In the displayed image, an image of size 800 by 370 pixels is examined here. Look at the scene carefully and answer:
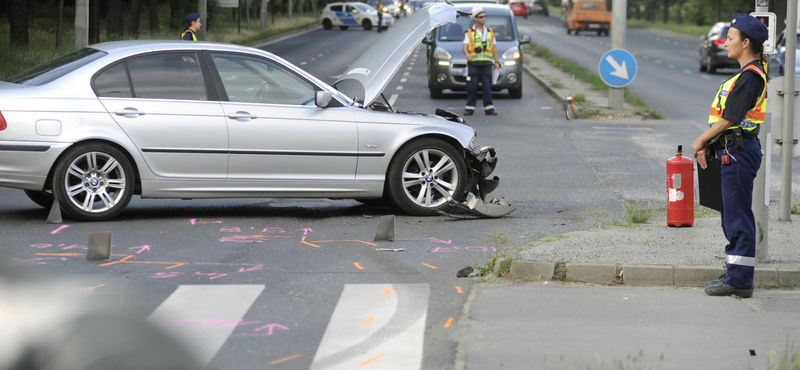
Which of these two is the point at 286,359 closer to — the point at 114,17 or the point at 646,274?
the point at 646,274

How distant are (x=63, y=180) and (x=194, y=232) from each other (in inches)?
45.0

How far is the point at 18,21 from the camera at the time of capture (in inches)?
1070

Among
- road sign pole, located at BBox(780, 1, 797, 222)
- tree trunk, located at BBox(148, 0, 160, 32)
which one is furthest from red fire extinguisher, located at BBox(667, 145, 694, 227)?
tree trunk, located at BBox(148, 0, 160, 32)

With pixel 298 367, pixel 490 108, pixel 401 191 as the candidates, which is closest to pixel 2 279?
pixel 298 367

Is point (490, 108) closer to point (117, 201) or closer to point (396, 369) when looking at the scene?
point (117, 201)

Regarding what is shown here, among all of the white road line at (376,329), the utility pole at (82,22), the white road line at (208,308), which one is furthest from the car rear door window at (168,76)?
the utility pole at (82,22)

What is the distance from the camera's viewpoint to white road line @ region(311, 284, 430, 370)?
519 centimetres

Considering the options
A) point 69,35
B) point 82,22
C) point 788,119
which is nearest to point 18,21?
point 82,22

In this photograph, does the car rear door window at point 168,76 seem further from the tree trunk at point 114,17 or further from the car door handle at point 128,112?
the tree trunk at point 114,17

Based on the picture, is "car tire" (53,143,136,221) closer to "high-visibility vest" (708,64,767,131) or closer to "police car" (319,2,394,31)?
"high-visibility vest" (708,64,767,131)

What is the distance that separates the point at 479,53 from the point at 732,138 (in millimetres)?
12591

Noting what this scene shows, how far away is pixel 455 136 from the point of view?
981cm

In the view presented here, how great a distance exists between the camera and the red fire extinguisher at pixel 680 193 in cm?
890

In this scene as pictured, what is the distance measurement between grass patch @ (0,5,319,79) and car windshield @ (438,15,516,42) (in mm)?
8516
